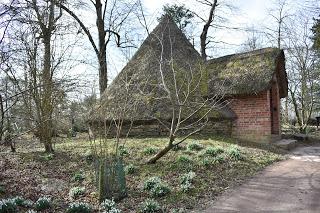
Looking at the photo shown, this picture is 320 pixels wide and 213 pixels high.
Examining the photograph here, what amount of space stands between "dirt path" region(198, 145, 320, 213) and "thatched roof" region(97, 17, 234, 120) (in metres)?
4.71

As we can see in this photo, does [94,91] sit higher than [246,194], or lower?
higher

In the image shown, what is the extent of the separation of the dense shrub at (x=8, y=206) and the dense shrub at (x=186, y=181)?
11.2ft

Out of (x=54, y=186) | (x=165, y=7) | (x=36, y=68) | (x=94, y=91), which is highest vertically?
(x=165, y=7)

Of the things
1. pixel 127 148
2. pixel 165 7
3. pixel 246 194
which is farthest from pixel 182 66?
pixel 165 7

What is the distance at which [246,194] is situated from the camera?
7340mm

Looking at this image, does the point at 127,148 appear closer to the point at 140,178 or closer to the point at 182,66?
the point at 140,178

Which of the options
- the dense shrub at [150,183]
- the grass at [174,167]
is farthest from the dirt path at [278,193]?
the dense shrub at [150,183]

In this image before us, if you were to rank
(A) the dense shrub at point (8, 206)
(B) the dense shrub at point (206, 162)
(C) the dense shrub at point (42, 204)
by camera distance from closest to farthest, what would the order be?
(A) the dense shrub at point (8, 206), (C) the dense shrub at point (42, 204), (B) the dense shrub at point (206, 162)

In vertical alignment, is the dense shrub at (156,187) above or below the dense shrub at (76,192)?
above

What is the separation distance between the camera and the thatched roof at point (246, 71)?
13.4 metres

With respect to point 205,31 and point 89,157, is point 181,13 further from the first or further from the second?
point 89,157

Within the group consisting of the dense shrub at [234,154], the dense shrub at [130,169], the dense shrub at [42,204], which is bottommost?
the dense shrub at [42,204]

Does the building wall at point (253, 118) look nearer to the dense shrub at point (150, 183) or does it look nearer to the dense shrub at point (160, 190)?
the dense shrub at point (150, 183)

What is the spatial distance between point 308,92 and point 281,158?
13560mm
